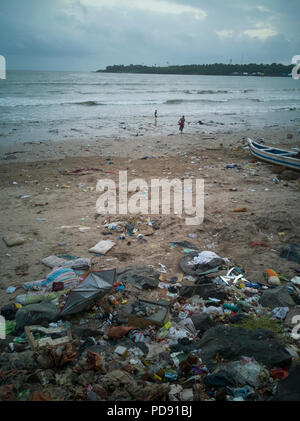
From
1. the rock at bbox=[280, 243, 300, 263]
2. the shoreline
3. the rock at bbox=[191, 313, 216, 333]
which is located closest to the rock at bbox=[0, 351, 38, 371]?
the rock at bbox=[191, 313, 216, 333]

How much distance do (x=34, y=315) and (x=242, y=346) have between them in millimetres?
2206

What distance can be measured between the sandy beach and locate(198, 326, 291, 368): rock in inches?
48.4

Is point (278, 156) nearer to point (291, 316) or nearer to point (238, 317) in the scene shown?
point (291, 316)

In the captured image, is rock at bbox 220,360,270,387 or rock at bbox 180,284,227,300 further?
rock at bbox 180,284,227,300

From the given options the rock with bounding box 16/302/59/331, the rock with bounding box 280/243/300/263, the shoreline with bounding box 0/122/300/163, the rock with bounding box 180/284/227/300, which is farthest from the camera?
the shoreline with bounding box 0/122/300/163

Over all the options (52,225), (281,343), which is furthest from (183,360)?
(52,225)

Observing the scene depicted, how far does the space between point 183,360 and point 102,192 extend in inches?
201

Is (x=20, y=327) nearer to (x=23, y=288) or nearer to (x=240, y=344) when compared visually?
(x=23, y=288)

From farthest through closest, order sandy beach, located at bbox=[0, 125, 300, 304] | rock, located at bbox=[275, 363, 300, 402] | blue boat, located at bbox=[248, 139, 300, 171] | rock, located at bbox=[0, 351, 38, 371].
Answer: blue boat, located at bbox=[248, 139, 300, 171]
sandy beach, located at bbox=[0, 125, 300, 304]
rock, located at bbox=[0, 351, 38, 371]
rock, located at bbox=[275, 363, 300, 402]

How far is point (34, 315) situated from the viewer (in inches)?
120

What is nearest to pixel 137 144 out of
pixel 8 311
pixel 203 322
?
pixel 8 311

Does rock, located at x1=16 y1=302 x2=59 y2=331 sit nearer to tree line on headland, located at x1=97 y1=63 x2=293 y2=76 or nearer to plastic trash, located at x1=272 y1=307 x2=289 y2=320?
plastic trash, located at x1=272 y1=307 x2=289 y2=320

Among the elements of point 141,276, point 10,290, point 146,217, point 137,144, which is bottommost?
point 10,290

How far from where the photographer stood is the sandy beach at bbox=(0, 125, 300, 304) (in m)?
4.37
